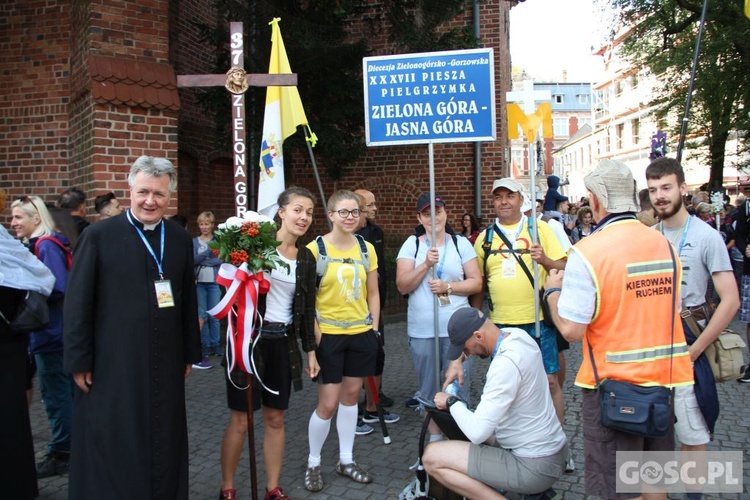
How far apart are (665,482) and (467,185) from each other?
9395 millimetres

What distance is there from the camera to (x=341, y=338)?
4.10m

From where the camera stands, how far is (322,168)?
487 inches

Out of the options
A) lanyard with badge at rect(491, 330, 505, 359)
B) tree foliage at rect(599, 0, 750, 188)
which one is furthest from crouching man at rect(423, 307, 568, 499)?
tree foliage at rect(599, 0, 750, 188)

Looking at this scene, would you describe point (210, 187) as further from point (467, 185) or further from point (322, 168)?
point (467, 185)

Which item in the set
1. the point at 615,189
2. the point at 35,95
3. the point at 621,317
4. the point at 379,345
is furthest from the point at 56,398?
the point at 35,95

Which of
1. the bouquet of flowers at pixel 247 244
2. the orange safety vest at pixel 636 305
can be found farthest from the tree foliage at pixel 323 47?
the orange safety vest at pixel 636 305

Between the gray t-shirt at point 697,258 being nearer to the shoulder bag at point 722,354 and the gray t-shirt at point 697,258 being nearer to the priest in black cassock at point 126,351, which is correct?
the shoulder bag at point 722,354

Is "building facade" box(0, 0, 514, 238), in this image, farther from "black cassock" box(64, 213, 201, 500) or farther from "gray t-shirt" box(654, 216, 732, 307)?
"gray t-shirt" box(654, 216, 732, 307)

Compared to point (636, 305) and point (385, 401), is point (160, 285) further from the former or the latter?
point (385, 401)

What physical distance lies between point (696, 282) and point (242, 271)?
2.57m

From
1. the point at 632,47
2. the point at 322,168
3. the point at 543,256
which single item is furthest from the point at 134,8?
the point at 632,47

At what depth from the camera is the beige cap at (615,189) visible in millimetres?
2807

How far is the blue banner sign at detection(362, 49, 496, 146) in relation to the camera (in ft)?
14.4

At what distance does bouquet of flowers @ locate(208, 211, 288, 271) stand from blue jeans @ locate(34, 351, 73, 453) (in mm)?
1838
